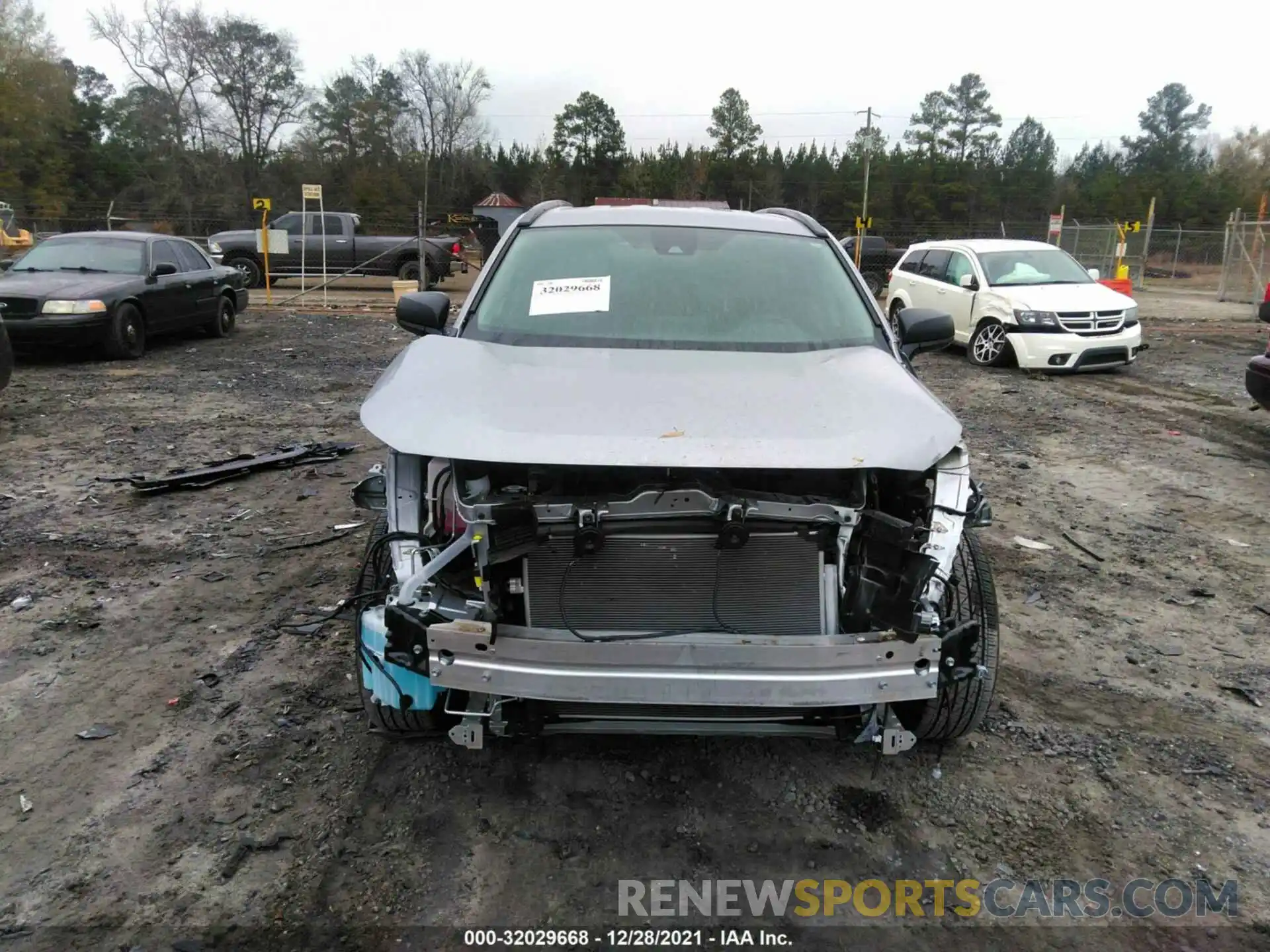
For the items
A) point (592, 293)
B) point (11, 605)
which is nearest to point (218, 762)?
point (11, 605)

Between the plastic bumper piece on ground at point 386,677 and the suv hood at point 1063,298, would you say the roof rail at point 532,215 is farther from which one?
the suv hood at point 1063,298

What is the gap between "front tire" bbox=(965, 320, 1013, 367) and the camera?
1163 centimetres

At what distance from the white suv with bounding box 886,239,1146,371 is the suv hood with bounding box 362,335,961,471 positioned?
795 centimetres

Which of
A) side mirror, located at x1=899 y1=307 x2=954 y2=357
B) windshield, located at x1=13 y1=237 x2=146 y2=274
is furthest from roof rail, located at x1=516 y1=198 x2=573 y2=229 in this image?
windshield, located at x1=13 y1=237 x2=146 y2=274

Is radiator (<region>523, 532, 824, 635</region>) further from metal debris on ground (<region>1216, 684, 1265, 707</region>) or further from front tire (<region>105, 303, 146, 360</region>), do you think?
front tire (<region>105, 303, 146, 360</region>)

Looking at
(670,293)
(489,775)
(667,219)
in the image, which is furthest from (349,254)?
(489,775)

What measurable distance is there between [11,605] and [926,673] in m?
A: 4.35

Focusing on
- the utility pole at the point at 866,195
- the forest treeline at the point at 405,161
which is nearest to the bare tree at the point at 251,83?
the forest treeline at the point at 405,161

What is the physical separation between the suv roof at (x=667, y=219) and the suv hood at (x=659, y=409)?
1166 mm

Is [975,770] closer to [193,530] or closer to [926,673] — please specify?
[926,673]

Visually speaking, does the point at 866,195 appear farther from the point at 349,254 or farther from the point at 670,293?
the point at 670,293

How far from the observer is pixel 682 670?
238 centimetres

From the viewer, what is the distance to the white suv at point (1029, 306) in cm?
1121

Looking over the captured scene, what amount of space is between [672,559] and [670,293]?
5.25ft
